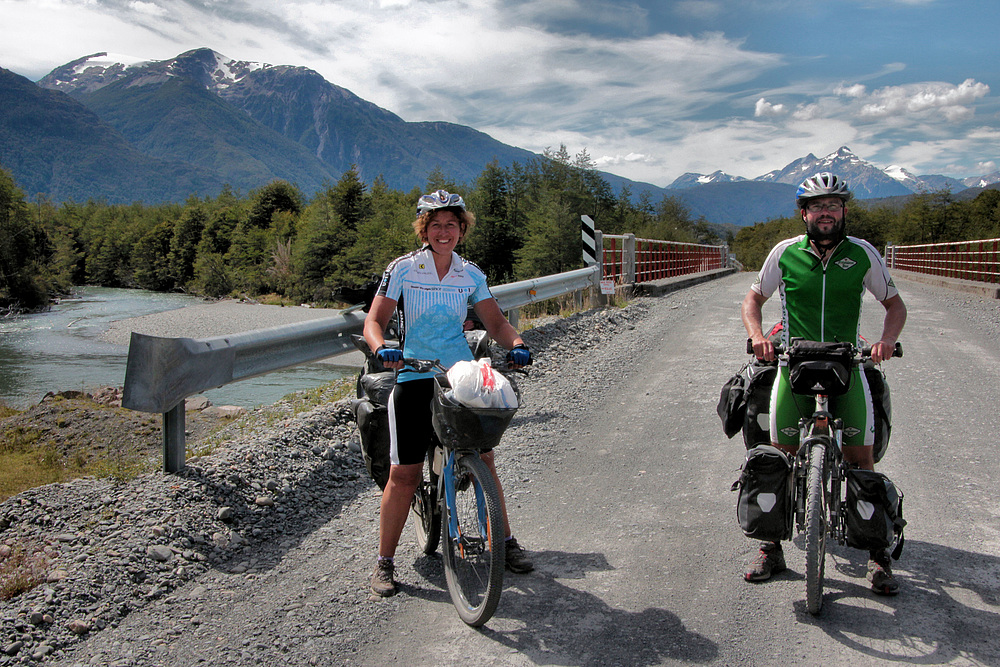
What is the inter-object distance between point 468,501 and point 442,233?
127 cm

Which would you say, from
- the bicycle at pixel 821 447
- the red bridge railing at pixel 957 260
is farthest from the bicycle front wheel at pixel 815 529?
the red bridge railing at pixel 957 260

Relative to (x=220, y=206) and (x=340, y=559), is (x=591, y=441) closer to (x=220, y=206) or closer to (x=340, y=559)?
(x=340, y=559)

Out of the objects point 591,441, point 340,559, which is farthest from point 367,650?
→ point 591,441

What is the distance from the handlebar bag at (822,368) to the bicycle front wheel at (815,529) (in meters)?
0.26

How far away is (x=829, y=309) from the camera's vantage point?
10.4 feet

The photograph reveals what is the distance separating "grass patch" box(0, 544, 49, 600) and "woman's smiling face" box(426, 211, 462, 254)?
2.35 meters

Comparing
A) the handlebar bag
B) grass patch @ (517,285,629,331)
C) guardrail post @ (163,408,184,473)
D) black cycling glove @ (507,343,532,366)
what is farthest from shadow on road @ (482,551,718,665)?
grass patch @ (517,285,629,331)

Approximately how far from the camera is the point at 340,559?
3527 millimetres

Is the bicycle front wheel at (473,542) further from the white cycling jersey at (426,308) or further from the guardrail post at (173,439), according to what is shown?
the guardrail post at (173,439)

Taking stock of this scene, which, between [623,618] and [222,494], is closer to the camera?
[623,618]

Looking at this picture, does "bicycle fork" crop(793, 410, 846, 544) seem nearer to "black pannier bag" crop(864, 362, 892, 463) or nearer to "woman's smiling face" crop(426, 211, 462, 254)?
"black pannier bag" crop(864, 362, 892, 463)

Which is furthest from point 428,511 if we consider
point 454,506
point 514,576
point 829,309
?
point 829,309

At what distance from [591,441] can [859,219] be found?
83494mm

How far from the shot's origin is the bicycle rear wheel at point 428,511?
3.41 meters
